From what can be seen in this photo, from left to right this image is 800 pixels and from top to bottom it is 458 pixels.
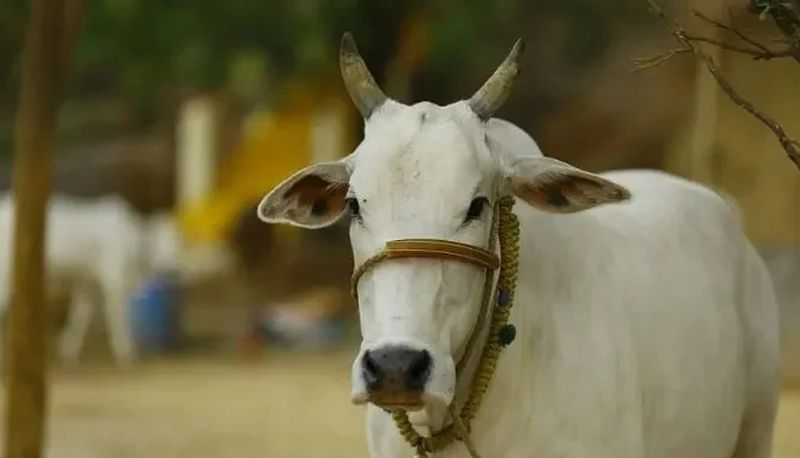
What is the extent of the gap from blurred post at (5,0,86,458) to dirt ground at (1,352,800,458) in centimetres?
246

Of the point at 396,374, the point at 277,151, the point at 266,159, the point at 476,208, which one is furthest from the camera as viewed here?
the point at 266,159

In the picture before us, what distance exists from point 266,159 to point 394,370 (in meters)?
13.5

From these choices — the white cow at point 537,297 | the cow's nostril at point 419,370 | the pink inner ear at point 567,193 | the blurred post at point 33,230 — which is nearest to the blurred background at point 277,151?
the blurred post at point 33,230

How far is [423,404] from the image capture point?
10.5 ft

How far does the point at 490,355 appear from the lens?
3588 mm

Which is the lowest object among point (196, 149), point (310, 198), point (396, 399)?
point (196, 149)

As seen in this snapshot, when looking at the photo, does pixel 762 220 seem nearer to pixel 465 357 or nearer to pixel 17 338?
pixel 17 338

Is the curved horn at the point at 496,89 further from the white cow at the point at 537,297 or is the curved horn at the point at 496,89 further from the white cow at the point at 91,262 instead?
the white cow at the point at 91,262

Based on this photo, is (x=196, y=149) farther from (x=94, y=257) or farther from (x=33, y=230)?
(x=33, y=230)

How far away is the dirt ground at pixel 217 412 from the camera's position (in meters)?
8.84

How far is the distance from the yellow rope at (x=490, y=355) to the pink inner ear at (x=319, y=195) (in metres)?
0.40

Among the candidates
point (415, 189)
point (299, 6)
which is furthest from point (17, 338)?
point (299, 6)

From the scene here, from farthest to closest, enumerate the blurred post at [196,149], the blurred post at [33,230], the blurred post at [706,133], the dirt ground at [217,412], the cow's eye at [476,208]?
the blurred post at [196,149] < the blurred post at [706,133] < the dirt ground at [217,412] < the blurred post at [33,230] < the cow's eye at [476,208]

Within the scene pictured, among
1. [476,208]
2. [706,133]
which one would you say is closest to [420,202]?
[476,208]
